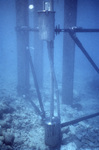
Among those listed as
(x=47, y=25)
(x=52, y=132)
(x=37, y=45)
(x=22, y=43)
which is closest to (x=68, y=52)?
(x=22, y=43)

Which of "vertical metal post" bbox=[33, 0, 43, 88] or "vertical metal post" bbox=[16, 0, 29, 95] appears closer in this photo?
"vertical metal post" bbox=[16, 0, 29, 95]

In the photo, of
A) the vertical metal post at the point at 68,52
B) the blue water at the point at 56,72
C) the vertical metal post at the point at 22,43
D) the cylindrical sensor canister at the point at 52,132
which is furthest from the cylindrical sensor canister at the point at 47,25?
the vertical metal post at the point at 22,43

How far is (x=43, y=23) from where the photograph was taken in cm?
256

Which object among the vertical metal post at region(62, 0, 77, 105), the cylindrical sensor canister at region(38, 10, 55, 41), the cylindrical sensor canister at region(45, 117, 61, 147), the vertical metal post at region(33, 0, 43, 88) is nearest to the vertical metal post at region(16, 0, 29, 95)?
the vertical metal post at region(33, 0, 43, 88)

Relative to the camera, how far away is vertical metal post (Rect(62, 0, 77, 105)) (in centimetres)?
439

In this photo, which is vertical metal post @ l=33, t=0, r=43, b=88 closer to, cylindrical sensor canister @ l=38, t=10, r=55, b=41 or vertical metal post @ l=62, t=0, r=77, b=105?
vertical metal post @ l=62, t=0, r=77, b=105

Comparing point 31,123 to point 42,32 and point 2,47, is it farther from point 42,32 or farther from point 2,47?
point 2,47

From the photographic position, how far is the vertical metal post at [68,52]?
439 centimetres

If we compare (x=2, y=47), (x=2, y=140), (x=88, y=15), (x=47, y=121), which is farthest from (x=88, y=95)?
(x=2, y=47)

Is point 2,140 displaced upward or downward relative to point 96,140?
upward

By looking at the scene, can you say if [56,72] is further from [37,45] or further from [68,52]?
[68,52]

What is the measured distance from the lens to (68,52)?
4.63 metres

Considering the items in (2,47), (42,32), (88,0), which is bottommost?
(2,47)

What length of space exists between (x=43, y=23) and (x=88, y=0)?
1570cm
